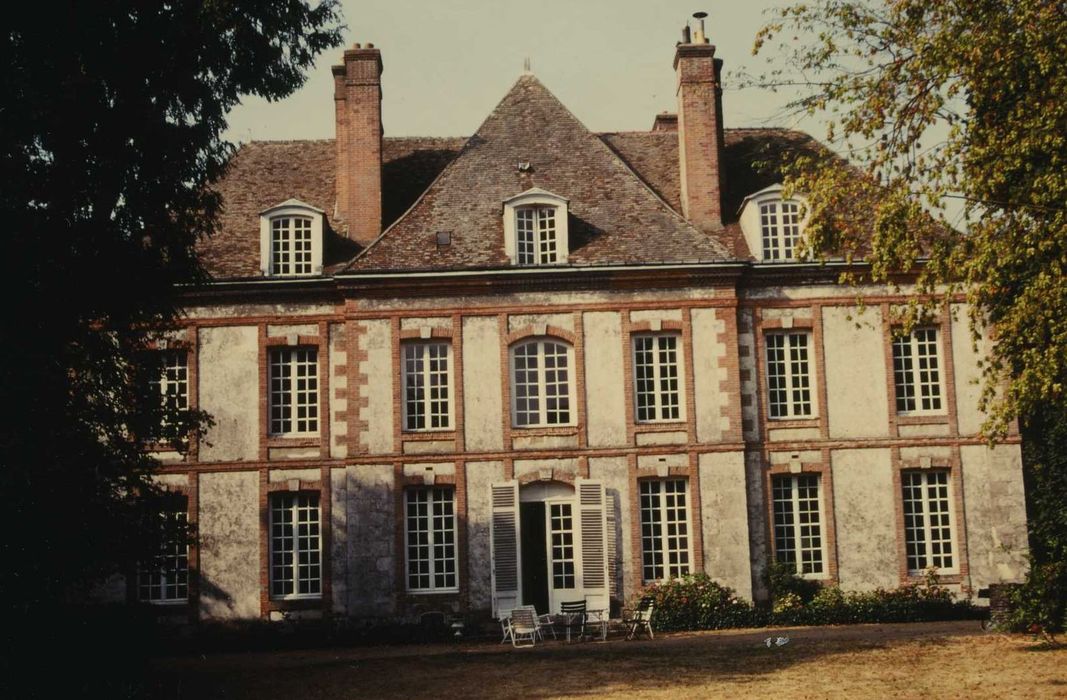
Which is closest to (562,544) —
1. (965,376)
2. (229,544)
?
(229,544)

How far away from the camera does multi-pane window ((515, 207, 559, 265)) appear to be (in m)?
25.1

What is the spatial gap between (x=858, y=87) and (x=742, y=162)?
1311 centimetres

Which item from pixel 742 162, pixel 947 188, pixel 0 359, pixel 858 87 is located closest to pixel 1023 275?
pixel 947 188

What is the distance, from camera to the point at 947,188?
47.6 feet

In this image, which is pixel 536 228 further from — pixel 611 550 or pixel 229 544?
pixel 229 544

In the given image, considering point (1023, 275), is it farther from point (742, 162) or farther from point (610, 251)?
point (742, 162)

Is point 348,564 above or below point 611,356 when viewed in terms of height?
below

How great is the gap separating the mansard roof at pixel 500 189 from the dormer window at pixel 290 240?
347 mm

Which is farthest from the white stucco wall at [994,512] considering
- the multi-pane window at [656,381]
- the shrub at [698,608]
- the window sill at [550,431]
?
the window sill at [550,431]

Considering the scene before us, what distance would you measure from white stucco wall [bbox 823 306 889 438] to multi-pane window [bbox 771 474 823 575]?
1.26m

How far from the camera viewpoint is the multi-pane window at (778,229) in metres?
25.4

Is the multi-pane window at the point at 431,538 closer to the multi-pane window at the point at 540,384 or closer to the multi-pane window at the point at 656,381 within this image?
the multi-pane window at the point at 540,384

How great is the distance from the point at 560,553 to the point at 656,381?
3.96 meters

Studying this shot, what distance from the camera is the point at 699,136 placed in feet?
85.5
